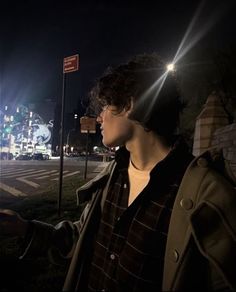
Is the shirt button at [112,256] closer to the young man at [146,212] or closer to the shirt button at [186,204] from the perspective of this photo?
the young man at [146,212]

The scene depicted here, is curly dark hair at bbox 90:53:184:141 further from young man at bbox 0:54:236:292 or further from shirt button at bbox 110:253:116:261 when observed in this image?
shirt button at bbox 110:253:116:261

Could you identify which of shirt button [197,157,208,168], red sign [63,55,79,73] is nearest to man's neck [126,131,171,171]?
shirt button [197,157,208,168]

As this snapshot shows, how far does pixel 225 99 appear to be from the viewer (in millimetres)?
10438

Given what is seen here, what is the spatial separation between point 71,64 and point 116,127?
4.81 m

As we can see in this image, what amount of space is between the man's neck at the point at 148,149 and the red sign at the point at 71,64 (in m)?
4.67

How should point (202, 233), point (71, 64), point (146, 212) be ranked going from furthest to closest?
point (71, 64)
point (146, 212)
point (202, 233)

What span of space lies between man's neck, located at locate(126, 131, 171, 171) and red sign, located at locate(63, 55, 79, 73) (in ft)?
15.3

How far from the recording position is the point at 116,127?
1.83m

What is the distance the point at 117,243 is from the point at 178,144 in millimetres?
634

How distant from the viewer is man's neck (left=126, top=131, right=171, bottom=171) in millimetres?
1786

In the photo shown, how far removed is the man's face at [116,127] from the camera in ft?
5.95

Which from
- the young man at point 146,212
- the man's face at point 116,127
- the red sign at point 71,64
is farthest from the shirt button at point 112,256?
the red sign at point 71,64

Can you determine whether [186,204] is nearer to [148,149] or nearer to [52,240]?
[148,149]

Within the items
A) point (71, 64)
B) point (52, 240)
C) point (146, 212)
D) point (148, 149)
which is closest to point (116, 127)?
point (148, 149)
